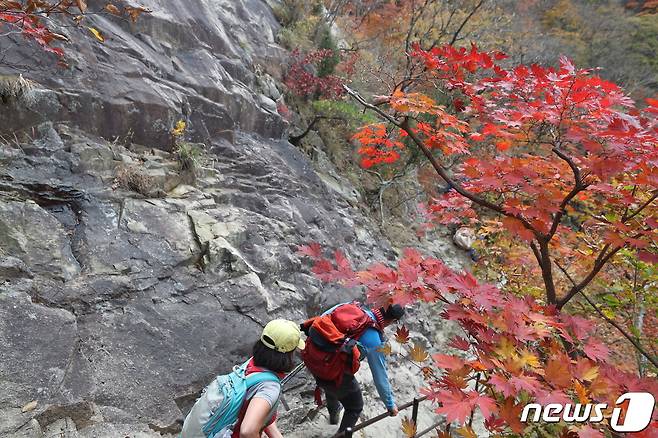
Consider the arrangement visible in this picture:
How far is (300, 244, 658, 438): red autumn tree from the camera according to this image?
1.69m

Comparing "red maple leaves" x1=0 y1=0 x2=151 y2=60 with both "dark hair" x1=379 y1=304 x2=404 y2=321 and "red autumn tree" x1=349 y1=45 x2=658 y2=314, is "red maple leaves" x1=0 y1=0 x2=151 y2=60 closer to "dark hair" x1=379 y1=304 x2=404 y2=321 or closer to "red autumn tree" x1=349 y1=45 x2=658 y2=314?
"red autumn tree" x1=349 y1=45 x2=658 y2=314

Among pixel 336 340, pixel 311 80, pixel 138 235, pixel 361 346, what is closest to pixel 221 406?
pixel 336 340

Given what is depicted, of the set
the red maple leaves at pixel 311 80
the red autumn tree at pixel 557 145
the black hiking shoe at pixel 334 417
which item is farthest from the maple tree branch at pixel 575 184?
the red maple leaves at pixel 311 80

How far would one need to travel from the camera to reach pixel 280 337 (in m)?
2.29

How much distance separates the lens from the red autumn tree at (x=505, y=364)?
1.69 m

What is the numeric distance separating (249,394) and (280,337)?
1.17ft

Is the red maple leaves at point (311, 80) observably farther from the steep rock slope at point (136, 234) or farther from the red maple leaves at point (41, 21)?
the red maple leaves at point (41, 21)

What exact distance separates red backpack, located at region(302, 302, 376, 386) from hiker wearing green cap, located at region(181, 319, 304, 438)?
799mm

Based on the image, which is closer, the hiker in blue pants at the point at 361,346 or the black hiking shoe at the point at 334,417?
the hiker in blue pants at the point at 361,346

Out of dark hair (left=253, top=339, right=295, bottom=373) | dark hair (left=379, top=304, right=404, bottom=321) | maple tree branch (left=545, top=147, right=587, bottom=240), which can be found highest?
maple tree branch (left=545, top=147, right=587, bottom=240)

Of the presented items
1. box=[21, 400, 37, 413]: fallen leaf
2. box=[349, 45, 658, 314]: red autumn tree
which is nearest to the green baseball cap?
box=[349, 45, 658, 314]: red autumn tree

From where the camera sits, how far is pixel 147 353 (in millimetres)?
3691
